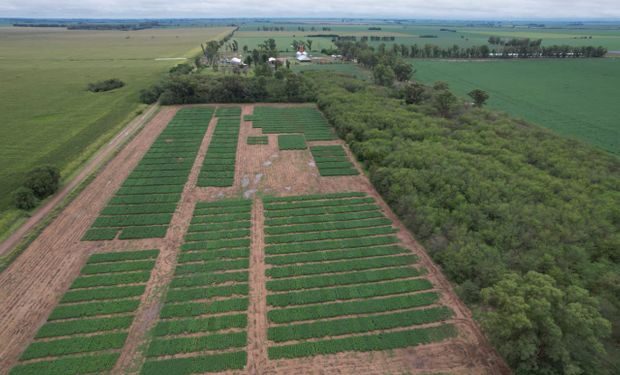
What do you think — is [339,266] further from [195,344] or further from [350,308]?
[195,344]

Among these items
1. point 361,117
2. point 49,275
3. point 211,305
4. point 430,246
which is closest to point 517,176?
point 430,246

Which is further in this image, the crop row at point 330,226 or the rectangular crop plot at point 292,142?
the rectangular crop plot at point 292,142

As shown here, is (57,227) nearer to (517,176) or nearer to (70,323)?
(70,323)

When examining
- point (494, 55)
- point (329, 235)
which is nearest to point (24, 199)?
point (329, 235)

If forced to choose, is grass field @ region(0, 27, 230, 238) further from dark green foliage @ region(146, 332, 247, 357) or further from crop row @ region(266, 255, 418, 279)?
crop row @ region(266, 255, 418, 279)

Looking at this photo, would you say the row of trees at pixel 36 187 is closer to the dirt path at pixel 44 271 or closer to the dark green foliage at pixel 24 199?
the dark green foliage at pixel 24 199

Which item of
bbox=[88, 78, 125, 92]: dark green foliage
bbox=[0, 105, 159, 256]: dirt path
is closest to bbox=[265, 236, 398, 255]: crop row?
bbox=[0, 105, 159, 256]: dirt path

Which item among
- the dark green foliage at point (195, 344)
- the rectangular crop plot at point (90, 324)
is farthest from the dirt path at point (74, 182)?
the dark green foliage at point (195, 344)
